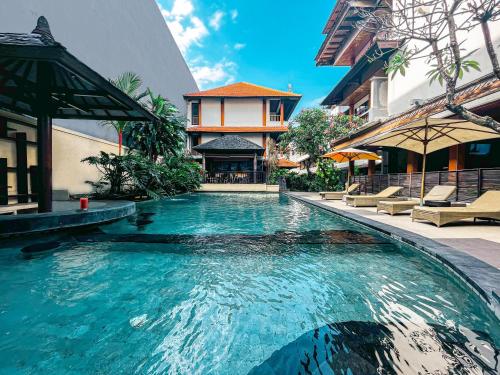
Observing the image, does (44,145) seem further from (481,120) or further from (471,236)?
(471,236)

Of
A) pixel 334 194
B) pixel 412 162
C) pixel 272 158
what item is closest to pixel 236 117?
pixel 272 158

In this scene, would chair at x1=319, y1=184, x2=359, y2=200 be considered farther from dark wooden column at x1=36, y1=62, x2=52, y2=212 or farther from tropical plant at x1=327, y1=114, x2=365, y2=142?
dark wooden column at x1=36, y1=62, x2=52, y2=212

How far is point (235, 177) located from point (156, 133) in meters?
8.02

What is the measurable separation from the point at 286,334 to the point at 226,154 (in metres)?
19.8

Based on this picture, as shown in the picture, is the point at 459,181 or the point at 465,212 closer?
the point at 465,212

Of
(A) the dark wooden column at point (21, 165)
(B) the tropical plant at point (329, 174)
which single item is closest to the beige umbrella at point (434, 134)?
(B) the tropical plant at point (329, 174)

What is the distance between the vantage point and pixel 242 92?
90.8 ft

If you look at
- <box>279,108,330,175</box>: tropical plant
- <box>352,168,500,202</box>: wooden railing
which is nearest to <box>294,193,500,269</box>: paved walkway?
<box>352,168,500,202</box>: wooden railing

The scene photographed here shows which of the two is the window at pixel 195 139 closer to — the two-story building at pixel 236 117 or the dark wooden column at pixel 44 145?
the two-story building at pixel 236 117

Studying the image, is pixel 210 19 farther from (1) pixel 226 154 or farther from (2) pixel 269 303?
(2) pixel 269 303

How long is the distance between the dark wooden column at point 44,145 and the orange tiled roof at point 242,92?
2240 centimetres

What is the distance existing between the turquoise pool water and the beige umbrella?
3.99 meters

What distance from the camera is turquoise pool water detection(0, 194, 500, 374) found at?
6.09 feet

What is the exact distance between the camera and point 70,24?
34.7ft
